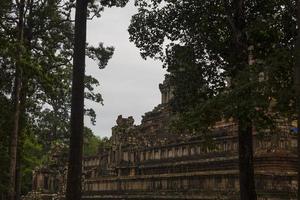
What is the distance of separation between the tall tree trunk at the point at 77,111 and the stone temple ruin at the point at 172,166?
135 inches

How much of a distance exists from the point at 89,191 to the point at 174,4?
781 inches

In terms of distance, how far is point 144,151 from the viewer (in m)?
29.1

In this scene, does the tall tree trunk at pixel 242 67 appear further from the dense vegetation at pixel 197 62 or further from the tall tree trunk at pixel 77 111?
the tall tree trunk at pixel 77 111

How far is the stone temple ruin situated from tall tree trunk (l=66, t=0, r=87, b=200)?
11.3ft

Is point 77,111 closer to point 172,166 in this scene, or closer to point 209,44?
point 209,44

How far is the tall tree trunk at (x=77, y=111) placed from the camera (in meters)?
10.8

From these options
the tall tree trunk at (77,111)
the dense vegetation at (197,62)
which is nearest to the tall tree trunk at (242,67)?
the dense vegetation at (197,62)

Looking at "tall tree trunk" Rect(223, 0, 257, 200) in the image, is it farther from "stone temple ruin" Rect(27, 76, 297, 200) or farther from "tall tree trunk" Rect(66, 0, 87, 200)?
"tall tree trunk" Rect(66, 0, 87, 200)

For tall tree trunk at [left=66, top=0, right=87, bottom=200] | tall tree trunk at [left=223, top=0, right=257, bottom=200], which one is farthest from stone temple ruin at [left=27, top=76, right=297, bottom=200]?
tall tree trunk at [left=66, top=0, right=87, bottom=200]

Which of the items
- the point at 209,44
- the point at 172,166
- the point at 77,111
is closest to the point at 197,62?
the point at 209,44

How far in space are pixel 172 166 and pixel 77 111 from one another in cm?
1562

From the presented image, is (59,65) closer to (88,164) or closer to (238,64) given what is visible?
(238,64)

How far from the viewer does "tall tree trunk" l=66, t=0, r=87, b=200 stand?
1077 cm

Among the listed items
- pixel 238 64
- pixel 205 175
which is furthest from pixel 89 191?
pixel 238 64
